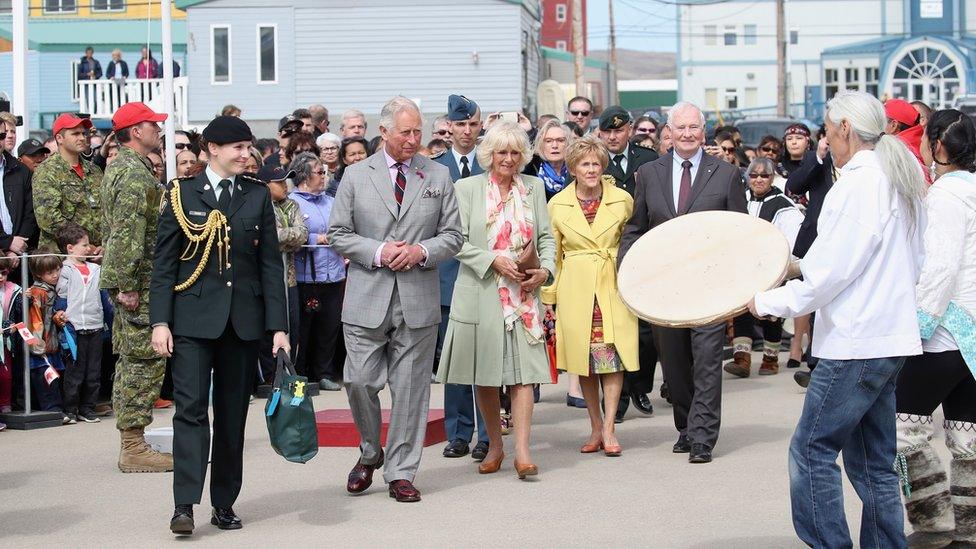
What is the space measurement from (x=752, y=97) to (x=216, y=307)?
7947 centimetres

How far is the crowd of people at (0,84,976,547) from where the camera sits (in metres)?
5.62

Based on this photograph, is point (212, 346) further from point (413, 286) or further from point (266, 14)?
point (266, 14)

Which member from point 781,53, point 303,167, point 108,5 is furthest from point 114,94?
point 781,53

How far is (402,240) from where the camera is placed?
7926 mm

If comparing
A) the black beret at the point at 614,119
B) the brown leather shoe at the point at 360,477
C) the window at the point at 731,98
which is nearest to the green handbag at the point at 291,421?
the brown leather shoe at the point at 360,477

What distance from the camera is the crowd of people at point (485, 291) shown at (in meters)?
5.62

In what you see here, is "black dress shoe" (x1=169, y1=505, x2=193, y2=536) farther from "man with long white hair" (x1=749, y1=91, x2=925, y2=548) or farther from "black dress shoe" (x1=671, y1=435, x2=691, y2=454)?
"black dress shoe" (x1=671, y1=435, x2=691, y2=454)

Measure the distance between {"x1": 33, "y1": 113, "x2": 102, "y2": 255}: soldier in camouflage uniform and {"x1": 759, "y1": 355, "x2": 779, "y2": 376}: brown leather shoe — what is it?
6021 mm

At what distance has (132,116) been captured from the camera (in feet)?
29.0

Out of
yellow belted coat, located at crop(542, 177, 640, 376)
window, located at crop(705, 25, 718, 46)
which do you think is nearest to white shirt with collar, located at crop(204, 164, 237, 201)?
yellow belted coat, located at crop(542, 177, 640, 376)

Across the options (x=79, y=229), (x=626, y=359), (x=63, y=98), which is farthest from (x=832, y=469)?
(x=63, y=98)

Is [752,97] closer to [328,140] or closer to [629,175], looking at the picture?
[328,140]

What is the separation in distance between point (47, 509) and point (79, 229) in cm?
359

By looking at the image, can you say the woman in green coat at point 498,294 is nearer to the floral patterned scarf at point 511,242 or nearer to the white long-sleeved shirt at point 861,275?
the floral patterned scarf at point 511,242
